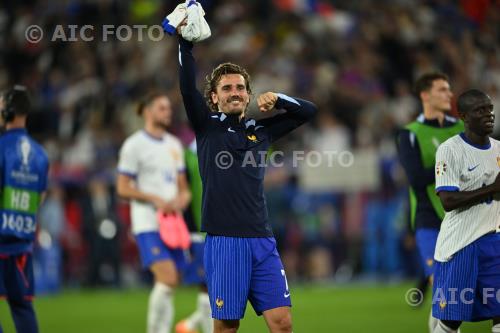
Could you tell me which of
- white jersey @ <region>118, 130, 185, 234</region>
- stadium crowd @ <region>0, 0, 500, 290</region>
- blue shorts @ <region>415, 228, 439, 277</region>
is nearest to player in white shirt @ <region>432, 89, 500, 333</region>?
blue shorts @ <region>415, 228, 439, 277</region>

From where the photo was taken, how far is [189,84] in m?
6.71

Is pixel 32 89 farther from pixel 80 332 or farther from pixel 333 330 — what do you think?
pixel 333 330

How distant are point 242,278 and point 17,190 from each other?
267cm

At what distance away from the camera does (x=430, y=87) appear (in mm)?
8914

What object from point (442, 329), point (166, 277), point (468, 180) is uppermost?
point (468, 180)

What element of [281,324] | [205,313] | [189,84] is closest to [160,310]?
[205,313]

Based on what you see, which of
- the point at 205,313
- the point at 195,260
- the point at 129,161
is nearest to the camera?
the point at 205,313

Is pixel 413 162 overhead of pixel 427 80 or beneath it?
beneath

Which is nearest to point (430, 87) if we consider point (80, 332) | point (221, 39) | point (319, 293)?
point (80, 332)

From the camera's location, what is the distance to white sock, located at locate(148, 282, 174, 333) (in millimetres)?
9602

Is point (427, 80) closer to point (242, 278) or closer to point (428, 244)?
point (428, 244)

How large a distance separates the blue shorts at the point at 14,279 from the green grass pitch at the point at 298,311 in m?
2.97

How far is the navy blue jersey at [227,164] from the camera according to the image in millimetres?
6723

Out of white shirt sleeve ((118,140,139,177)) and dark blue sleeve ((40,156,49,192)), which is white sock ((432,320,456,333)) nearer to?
dark blue sleeve ((40,156,49,192))
